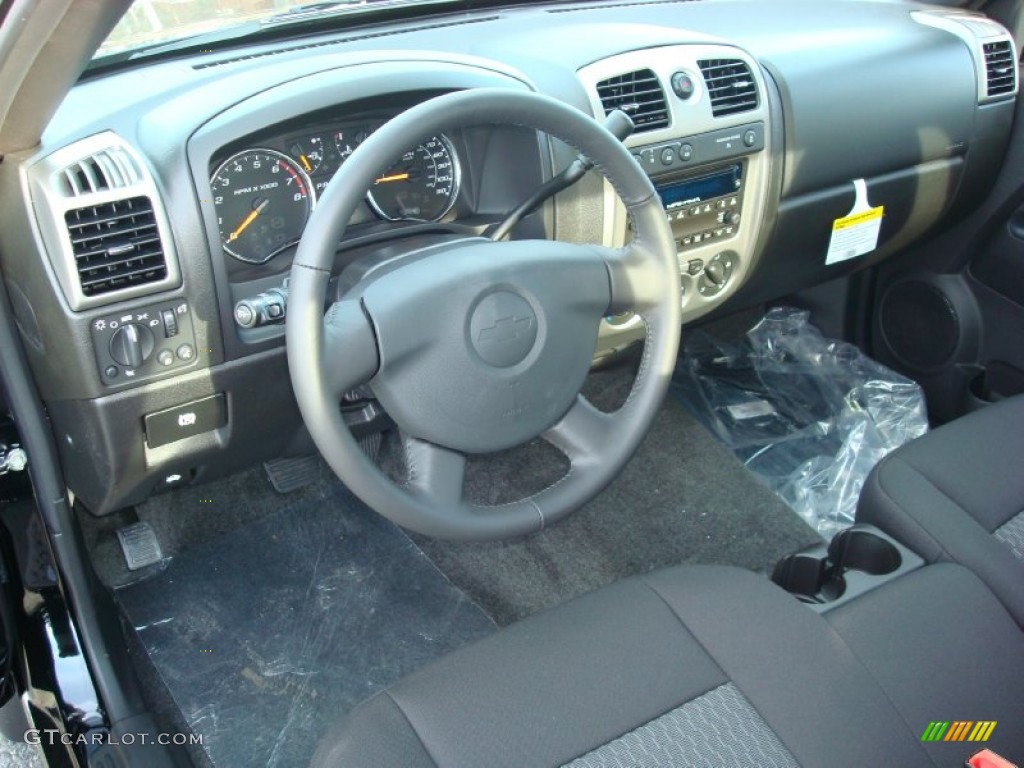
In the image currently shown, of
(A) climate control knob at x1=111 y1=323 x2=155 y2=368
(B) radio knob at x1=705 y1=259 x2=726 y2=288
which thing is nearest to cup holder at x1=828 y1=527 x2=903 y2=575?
(B) radio knob at x1=705 y1=259 x2=726 y2=288

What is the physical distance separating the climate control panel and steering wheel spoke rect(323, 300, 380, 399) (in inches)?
11.4

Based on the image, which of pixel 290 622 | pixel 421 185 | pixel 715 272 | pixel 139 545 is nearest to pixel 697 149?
pixel 715 272

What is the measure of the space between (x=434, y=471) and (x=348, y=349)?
0.21 m

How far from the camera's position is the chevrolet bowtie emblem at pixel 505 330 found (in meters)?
1.29

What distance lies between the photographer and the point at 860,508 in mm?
1602

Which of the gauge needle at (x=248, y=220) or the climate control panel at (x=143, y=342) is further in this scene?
the gauge needle at (x=248, y=220)

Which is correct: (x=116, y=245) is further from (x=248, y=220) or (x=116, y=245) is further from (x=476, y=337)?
(x=476, y=337)

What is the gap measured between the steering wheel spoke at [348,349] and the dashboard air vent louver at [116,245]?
0.96 ft

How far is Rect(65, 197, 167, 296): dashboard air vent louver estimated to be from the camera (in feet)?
4.31

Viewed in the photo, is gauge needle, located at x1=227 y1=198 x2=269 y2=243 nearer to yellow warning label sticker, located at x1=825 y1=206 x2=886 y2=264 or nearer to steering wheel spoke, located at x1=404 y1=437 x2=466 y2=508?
steering wheel spoke, located at x1=404 y1=437 x2=466 y2=508

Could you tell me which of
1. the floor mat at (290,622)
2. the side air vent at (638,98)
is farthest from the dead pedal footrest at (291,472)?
the side air vent at (638,98)

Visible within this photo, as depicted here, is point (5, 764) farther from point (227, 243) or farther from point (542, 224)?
point (542, 224)

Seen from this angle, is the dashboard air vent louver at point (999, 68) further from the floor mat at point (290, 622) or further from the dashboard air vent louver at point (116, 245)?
the dashboard air vent louver at point (116, 245)

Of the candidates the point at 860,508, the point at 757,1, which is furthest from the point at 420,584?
the point at 757,1
